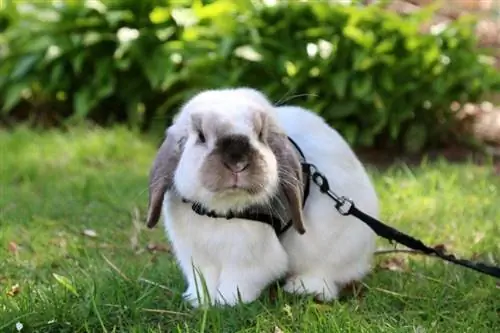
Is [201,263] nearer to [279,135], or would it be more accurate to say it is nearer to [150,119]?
[279,135]

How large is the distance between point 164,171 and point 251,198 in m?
0.28

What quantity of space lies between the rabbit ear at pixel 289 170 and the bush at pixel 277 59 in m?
2.88

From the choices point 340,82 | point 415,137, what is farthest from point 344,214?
point 415,137

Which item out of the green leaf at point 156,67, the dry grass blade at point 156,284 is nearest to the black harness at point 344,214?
the dry grass blade at point 156,284

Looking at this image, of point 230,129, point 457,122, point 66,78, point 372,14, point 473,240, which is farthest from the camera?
point 66,78

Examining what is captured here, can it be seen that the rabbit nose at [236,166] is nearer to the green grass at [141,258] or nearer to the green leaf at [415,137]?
the green grass at [141,258]

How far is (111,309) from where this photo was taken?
2.38 m

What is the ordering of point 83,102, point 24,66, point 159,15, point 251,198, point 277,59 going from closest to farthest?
point 251,198
point 277,59
point 159,15
point 83,102
point 24,66

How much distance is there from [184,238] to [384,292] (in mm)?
732

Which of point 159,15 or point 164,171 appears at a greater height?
point 164,171

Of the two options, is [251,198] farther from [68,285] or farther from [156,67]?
[156,67]

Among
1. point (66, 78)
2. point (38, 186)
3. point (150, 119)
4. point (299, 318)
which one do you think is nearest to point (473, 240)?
point (299, 318)

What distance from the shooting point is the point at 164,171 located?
228 cm

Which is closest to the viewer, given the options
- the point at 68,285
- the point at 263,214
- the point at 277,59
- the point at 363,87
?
the point at 263,214
